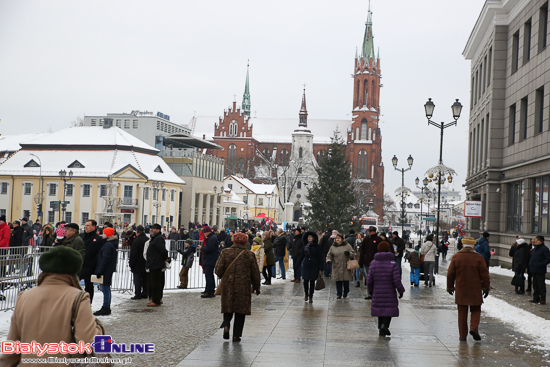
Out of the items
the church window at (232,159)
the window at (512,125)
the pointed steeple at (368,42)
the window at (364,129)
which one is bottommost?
the window at (512,125)

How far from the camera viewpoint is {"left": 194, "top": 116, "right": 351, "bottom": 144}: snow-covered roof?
464ft

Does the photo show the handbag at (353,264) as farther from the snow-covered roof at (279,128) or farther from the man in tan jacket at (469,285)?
the snow-covered roof at (279,128)

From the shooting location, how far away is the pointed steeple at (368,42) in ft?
437

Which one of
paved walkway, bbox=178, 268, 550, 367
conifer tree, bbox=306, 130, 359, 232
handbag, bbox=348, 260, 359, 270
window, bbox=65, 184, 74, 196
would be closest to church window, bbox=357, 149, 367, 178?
window, bbox=65, 184, 74, 196

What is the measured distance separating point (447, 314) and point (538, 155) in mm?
13143

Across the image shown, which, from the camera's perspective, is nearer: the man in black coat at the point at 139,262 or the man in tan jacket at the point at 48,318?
the man in tan jacket at the point at 48,318

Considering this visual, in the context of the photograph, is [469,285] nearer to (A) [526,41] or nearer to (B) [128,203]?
(A) [526,41]

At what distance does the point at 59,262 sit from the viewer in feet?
14.1

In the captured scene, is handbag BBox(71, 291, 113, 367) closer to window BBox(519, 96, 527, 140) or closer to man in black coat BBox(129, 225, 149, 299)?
man in black coat BBox(129, 225, 149, 299)

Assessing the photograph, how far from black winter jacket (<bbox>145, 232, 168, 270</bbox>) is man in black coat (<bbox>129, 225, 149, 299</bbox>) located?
0.75 m

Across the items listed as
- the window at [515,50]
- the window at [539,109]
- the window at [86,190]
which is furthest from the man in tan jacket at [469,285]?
the window at [86,190]

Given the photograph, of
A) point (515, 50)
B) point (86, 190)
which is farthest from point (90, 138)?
point (515, 50)

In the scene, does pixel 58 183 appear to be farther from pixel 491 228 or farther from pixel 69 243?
pixel 69 243

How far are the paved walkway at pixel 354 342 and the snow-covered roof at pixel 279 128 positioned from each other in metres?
128
